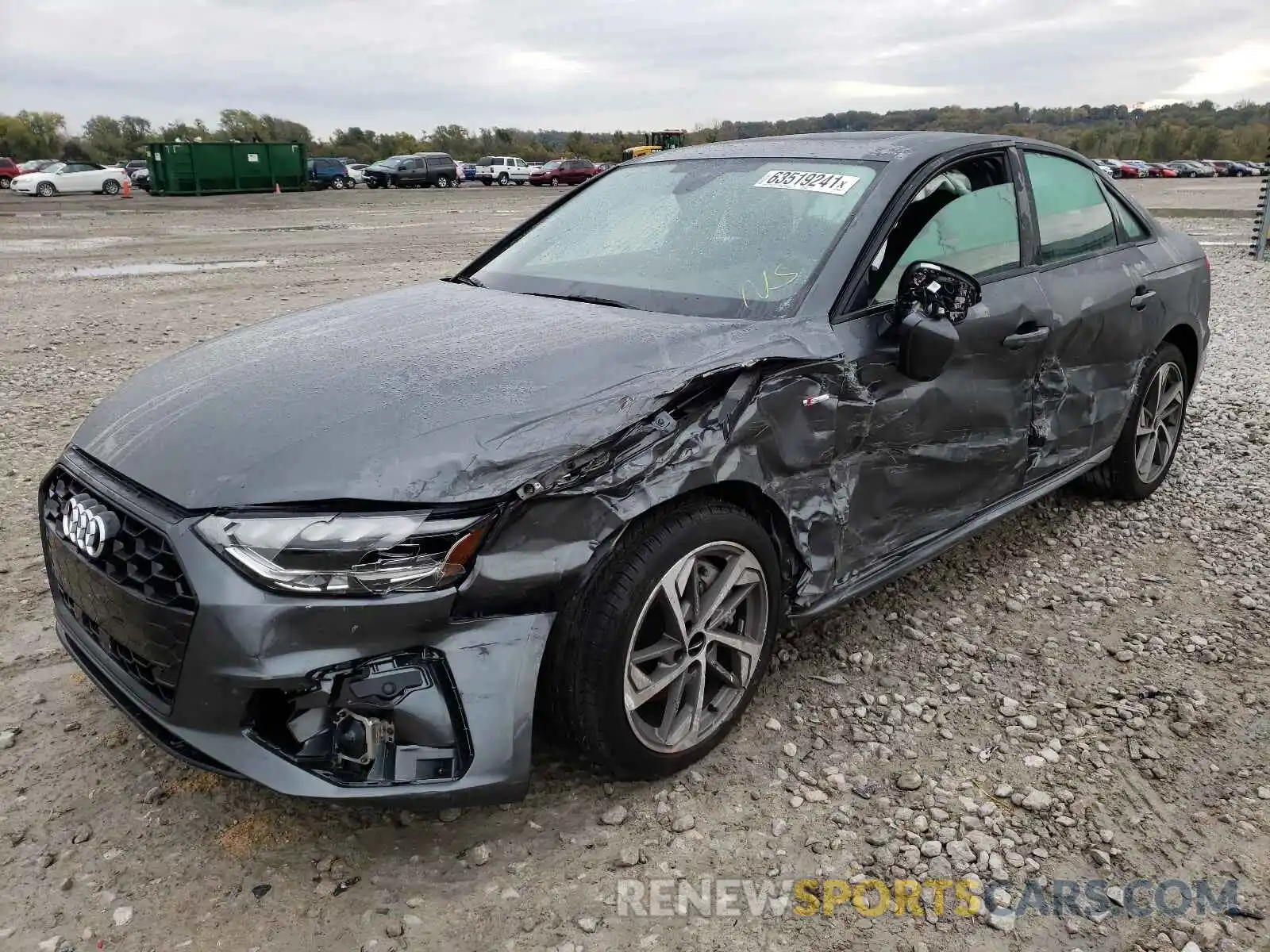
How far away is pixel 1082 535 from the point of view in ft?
13.9

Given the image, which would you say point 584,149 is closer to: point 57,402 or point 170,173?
point 170,173

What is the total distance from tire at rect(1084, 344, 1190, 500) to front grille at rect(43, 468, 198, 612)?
3.84m

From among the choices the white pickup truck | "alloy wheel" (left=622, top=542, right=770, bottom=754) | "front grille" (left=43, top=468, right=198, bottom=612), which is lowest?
"alloy wheel" (left=622, top=542, right=770, bottom=754)

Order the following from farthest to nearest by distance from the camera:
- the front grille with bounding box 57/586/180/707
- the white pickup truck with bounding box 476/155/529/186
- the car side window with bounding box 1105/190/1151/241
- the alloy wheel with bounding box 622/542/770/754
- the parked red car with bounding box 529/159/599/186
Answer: the white pickup truck with bounding box 476/155/529/186 → the parked red car with bounding box 529/159/599/186 → the car side window with bounding box 1105/190/1151/241 → the alloy wheel with bounding box 622/542/770/754 → the front grille with bounding box 57/586/180/707

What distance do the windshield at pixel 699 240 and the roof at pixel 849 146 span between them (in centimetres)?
8

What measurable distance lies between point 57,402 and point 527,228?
13.6ft

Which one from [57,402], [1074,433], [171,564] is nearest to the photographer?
[171,564]

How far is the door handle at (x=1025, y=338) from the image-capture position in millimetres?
3238

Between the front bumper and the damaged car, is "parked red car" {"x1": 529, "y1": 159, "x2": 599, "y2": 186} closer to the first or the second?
the damaged car

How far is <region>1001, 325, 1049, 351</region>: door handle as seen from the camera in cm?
324

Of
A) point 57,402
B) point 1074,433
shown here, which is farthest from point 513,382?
point 57,402

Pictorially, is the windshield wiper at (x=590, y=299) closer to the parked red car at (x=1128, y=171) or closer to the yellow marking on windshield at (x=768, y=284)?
the yellow marking on windshield at (x=768, y=284)

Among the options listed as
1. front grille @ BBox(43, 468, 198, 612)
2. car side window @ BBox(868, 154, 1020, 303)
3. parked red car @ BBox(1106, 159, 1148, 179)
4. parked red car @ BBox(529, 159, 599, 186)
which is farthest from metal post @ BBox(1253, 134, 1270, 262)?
parked red car @ BBox(1106, 159, 1148, 179)

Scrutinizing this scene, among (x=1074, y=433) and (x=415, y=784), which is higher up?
(x=1074, y=433)
